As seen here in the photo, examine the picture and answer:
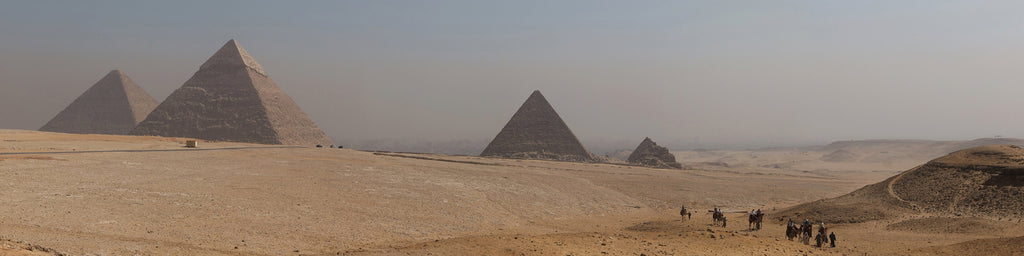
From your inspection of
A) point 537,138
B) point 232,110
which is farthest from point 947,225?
point 232,110

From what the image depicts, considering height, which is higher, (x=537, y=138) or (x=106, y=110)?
(x=106, y=110)

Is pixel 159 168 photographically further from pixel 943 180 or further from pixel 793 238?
pixel 943 180

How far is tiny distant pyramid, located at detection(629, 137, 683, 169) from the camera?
93.1 metres

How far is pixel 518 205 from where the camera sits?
3020 cm

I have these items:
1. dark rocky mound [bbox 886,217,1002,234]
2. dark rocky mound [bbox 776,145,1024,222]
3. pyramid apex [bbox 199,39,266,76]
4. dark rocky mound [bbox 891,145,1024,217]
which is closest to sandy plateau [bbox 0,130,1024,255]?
dark rocky mound [bbox 886,217,1002,234]

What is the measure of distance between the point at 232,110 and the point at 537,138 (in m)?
60.6

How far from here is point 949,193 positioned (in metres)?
27.8

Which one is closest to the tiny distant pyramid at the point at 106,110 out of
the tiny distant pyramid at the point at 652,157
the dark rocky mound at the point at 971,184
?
the tiny distant pyramid at the point at 652,157

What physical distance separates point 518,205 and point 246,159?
2265 centimetres

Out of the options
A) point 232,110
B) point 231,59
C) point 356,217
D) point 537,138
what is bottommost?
point 356,217

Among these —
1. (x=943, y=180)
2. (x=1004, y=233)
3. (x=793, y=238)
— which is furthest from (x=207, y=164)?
(x=943, y=180)

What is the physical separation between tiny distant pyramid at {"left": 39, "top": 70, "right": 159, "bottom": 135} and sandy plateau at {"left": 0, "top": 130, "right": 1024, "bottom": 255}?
110768 millimetres

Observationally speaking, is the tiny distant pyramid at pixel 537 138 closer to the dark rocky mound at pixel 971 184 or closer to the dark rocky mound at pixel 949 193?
the dark rocky mound at pixel 949 193

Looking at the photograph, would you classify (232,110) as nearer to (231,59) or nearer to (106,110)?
(231,59)
